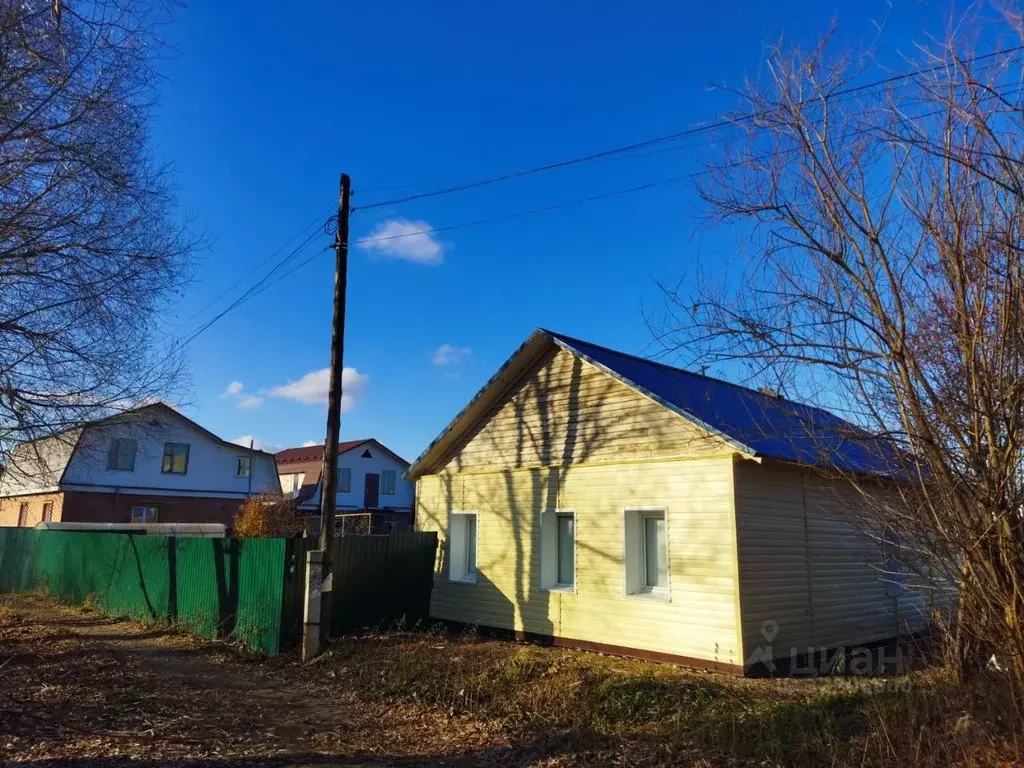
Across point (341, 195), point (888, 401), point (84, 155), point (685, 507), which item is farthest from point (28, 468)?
point (888, 401)

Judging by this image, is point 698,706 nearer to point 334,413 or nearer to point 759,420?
point 759,420

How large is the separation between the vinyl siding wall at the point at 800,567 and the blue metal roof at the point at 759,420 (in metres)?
0.85

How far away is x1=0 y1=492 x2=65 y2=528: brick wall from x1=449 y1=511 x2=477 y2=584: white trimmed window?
24701 millimetres

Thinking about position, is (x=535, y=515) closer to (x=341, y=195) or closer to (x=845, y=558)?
(x=845, y=558)

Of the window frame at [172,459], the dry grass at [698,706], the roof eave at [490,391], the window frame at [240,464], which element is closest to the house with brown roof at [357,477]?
the window frame at [240,464]

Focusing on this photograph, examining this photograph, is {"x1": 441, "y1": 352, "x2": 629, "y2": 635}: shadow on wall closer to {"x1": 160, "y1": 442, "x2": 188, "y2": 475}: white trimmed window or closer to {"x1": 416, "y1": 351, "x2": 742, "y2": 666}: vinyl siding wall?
{"x1": 416, "y1": 351, "x2": 742, "y2": 666}: vinyl siding wall

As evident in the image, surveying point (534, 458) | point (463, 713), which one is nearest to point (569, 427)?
point (534, 458)

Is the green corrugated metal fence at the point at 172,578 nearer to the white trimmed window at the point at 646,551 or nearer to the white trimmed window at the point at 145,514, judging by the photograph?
the white trimmed window at the point at 646,551

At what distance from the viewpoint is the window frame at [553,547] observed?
505 inches

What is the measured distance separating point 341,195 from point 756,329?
8.77 metres

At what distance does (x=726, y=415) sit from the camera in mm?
11797

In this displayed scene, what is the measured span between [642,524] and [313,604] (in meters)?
5.52

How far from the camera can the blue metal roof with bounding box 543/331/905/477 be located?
256 inches
